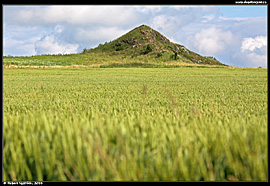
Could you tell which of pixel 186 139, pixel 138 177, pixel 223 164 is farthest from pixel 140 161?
pixel 223 164

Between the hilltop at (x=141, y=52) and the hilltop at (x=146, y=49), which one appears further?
the hilltop at (x=146, y=49)

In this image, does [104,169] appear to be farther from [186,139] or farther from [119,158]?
[186,139]

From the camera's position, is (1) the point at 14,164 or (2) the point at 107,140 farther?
(2) the point at 107,140

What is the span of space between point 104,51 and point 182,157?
9786cm

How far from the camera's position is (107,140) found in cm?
240

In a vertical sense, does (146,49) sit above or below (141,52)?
above

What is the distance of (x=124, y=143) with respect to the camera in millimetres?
2285

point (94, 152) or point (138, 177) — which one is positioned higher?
point (94, 152)

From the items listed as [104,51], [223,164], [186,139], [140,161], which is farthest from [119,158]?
[104,51]

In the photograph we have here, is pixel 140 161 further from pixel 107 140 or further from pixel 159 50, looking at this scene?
pixel 159 50

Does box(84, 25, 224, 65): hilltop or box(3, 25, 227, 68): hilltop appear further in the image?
box(84, 25, 224, 65): hilltop

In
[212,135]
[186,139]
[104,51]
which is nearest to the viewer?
[186,139]

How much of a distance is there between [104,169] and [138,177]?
0.73 ft

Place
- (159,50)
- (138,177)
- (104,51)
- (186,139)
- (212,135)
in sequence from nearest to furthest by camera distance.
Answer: (138,177)
(186,139)
(212,135)
(159,50)
(104,51)
